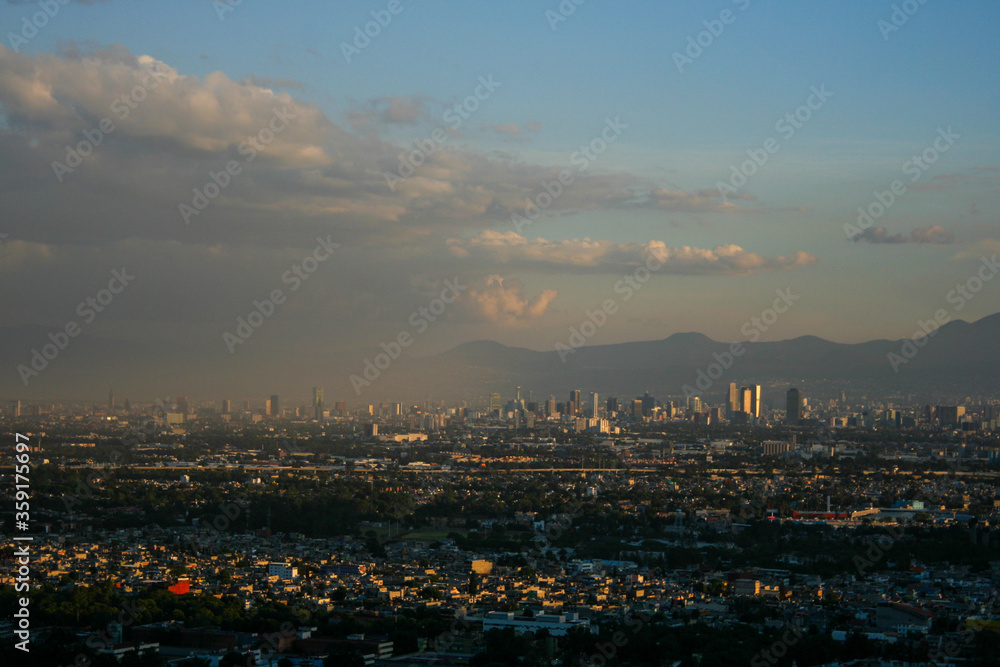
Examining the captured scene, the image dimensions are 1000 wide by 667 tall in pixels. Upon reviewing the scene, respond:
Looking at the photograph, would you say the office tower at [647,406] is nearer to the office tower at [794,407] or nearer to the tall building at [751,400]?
the tall building at [751,400]

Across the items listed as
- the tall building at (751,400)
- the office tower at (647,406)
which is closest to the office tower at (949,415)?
the tall building at (751,400)

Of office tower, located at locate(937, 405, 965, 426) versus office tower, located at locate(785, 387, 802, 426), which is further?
office tower, located at locate(785, 387, 802, 426)

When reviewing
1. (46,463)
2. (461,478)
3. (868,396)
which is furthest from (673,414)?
(46,463)

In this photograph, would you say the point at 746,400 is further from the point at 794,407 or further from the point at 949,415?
the point at 949,415

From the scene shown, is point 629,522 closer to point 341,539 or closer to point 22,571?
point 341,539

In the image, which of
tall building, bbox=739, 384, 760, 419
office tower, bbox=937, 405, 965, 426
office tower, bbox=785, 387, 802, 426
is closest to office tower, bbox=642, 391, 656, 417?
tall building, bbox=739, 384, 760, 419

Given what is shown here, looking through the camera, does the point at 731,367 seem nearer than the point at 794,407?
No

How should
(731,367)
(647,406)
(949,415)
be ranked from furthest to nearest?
(731,367)
(647,406)
(949,415)

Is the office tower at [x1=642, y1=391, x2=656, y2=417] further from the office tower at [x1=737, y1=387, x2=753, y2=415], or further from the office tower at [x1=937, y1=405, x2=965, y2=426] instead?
the office tower at [x1=937, y1=405, x2=965, y2=426]

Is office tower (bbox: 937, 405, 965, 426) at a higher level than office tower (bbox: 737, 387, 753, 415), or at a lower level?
lower

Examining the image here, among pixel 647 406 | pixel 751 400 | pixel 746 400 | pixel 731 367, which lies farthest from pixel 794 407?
pixel 731 367
